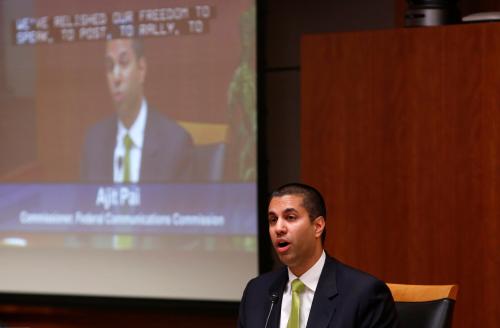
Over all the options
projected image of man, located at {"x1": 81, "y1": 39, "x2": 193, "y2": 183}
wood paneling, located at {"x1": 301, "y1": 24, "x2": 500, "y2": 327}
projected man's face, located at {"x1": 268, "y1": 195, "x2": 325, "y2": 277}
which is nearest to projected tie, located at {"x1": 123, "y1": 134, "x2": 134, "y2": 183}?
projected image of man, located at {"x1": 81, "y1": 39, "x2": 193, "y2": 183}

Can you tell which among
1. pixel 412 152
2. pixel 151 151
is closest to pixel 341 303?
pixel 412 152

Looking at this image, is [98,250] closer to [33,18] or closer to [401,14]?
[33,18]

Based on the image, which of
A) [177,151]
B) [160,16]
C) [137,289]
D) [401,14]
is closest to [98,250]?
[137,289]

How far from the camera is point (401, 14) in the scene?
5168 mm

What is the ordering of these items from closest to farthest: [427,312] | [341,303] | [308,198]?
[341,303] < [308,198] < [427,312]

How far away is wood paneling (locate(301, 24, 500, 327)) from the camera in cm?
440

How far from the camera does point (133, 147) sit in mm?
5656

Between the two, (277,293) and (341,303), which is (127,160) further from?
(341,303)

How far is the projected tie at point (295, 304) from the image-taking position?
9.44ft

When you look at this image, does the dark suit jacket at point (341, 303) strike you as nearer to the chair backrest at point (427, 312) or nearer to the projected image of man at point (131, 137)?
the chair backrest at point (427, 312)

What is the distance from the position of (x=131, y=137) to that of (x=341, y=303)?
121 inches

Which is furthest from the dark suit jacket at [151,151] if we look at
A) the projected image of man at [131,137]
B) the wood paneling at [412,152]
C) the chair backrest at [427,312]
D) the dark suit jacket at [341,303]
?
the dark suit jacket at [341,303]

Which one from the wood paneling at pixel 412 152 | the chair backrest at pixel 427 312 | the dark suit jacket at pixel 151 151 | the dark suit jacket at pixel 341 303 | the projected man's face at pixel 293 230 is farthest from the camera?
the dark suit jacket at pixel 151 151
